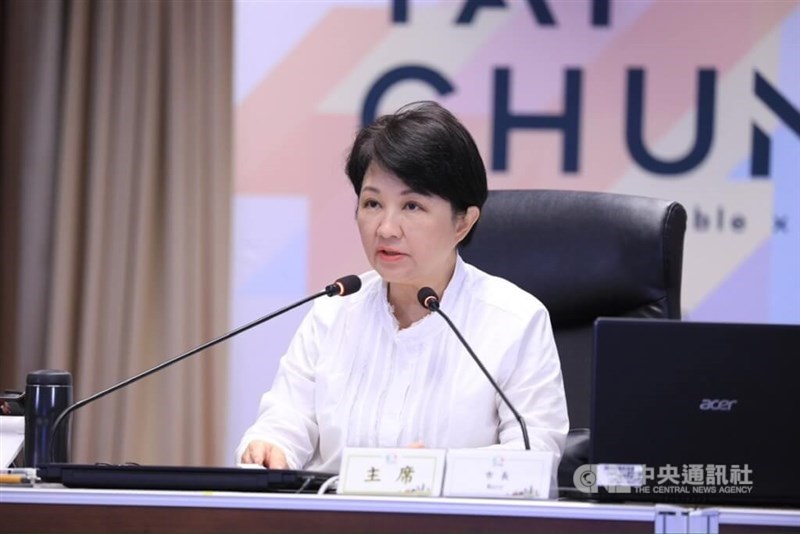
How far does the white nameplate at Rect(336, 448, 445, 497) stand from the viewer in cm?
137

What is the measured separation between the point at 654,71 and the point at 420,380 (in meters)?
1.79

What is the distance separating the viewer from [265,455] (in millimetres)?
1944

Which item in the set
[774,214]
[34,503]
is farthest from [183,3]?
[34,503]

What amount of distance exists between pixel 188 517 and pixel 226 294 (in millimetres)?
2158

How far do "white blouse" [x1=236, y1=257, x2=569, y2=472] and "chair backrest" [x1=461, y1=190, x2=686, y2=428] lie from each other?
194 mm

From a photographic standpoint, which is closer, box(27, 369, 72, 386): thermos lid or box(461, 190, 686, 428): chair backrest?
box(27, 369, 72, 386): thermos lid

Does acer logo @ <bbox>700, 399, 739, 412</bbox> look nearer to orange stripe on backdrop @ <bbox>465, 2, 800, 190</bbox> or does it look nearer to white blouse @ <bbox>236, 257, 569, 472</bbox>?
white blouse @ <bbox>236, 257, 569, 472</bbox>

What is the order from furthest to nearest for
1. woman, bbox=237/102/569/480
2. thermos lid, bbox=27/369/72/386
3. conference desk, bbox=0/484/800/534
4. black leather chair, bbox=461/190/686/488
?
black leather chair, bbox=461/190/686/488, woman, bbox=237/102/569/480, thermos lid, bbox=27/369/72/386, conference desk, bbox=0/484/800/534

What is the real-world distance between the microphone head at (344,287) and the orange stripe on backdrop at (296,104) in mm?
1607

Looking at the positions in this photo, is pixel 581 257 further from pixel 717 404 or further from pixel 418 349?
pixel 717 404

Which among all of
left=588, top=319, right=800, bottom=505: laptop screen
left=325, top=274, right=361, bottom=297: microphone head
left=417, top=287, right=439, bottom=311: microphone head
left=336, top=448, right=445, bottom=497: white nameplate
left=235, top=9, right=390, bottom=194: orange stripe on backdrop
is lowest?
left=336, top=448, right=445, bottom=497: white nameplate

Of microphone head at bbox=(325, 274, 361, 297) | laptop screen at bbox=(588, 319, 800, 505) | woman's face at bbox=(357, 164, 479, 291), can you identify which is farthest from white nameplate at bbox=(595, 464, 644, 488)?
woman's face at bbox=(357, 164, 479, 291)

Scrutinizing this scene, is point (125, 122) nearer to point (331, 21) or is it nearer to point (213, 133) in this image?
point (213, 133)

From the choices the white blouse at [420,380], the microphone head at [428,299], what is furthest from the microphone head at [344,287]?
the white blouse at [420,380]
